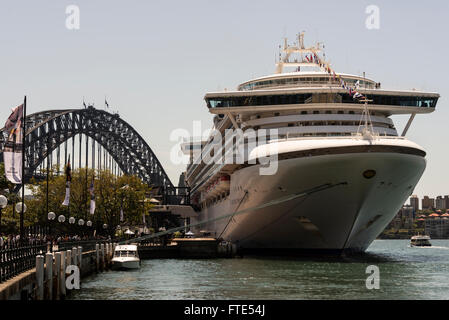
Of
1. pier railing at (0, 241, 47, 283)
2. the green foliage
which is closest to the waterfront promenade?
pier railing at (0, 241, 47, 283)

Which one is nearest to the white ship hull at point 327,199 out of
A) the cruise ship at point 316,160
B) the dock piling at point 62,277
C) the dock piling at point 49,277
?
the cruise ship at point 316,160

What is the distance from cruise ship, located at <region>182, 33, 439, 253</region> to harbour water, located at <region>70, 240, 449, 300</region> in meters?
2.81

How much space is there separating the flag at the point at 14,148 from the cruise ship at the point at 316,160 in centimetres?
2117

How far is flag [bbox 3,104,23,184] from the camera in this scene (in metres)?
29.5

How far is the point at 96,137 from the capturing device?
155375 millimetres

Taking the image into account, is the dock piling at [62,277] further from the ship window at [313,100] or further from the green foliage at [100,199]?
the green foliage at [100,199]

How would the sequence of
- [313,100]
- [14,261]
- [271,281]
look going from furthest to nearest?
[313,100]
[271,281]
[14,261]

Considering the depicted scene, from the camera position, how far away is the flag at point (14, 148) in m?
29.5

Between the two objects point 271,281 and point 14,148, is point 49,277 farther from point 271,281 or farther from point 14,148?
point 271,281

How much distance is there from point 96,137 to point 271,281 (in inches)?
4706

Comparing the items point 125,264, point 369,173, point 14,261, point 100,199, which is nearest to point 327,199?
point 369,173

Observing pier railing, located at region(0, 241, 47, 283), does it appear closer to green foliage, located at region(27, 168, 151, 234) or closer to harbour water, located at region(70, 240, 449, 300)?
harbour water, located at region(70, 240, 449, 300)

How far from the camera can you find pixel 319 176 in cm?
4884
